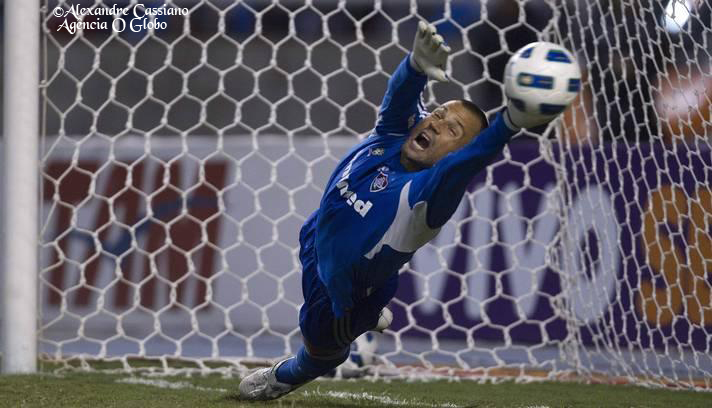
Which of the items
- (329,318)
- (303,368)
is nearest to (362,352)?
(303,368)

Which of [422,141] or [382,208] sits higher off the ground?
[422,141]

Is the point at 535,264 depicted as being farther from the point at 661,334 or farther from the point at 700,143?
the point at 700,143

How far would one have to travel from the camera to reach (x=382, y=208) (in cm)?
264

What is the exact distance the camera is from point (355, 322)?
2920mm

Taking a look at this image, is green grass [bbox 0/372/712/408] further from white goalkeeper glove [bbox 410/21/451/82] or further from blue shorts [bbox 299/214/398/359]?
white goalkeeper glove [bbox 410/21/451/82]

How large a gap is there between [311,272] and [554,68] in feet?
3.84

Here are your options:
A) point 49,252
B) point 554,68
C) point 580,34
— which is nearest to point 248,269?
point 49,252

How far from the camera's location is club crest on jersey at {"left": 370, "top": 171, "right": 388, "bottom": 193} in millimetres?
2684

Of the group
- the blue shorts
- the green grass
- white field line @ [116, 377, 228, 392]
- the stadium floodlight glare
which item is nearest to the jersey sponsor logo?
the blue shorts

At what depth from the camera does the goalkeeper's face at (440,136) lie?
2699 millimetres

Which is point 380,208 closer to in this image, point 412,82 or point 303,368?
point 412,82

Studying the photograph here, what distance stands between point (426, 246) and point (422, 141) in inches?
92.7

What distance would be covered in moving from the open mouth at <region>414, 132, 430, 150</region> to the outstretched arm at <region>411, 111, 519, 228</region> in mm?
264

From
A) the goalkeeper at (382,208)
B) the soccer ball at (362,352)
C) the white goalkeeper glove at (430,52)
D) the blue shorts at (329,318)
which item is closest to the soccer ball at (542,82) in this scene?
the goalkeeper at (382,208)
